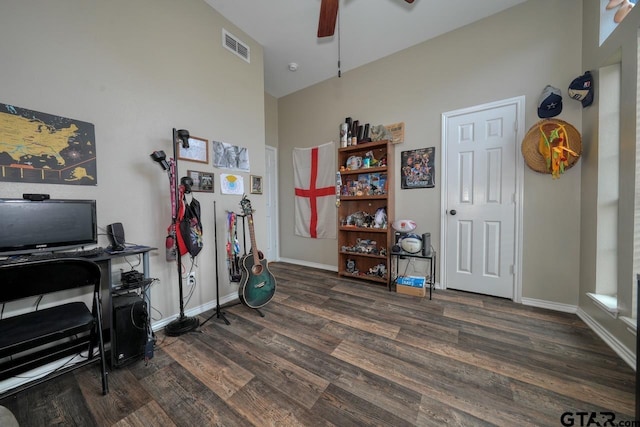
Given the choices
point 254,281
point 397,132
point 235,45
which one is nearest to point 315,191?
point 397,132

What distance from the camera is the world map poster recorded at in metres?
1.30

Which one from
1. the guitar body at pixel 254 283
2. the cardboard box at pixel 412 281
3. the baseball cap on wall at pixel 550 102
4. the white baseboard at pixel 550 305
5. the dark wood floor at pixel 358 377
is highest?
the baseball cap on wall at pixel 550 102

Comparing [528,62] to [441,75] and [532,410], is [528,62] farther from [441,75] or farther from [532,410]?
[532,410]

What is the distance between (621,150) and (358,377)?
244 centimetres

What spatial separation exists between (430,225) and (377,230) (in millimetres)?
660

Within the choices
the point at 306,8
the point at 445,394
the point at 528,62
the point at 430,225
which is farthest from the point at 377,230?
the point at 306,8

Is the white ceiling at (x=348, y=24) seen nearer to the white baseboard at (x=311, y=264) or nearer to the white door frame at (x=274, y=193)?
the white door frame at (x=274, y=193)

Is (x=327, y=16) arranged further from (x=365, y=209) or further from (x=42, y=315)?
(x=42, y=315)

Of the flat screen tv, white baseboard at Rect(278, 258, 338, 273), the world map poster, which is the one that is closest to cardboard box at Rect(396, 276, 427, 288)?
white baseboard at Rect(278, 258, 338, 273)

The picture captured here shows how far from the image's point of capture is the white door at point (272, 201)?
13.4 ft

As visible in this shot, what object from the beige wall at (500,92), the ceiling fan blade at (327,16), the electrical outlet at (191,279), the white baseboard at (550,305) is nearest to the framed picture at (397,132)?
the beige wall at (500,92)

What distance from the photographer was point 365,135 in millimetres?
3107

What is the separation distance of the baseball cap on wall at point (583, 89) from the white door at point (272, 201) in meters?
3.77

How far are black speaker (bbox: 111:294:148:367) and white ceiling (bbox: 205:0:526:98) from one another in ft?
9.43
